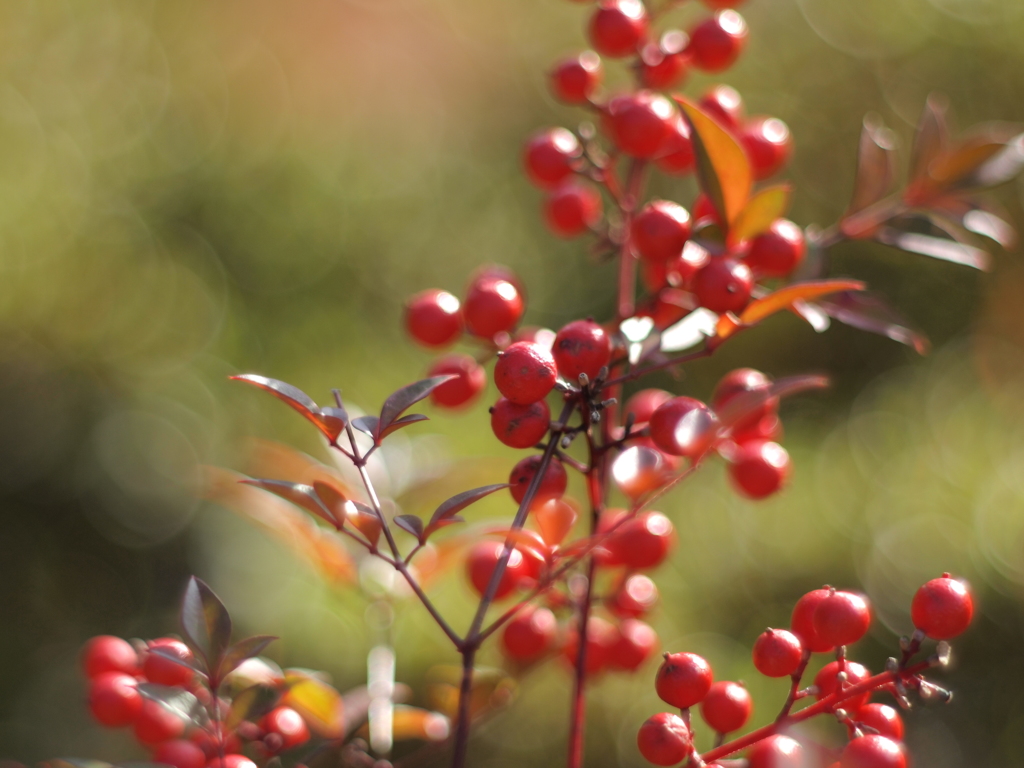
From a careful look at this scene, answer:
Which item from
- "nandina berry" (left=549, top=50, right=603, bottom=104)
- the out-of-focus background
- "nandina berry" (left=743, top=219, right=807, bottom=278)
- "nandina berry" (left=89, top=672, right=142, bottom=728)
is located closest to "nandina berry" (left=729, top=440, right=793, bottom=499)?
"nandina berry" (left=743, top=219, right=807, bottom=278)

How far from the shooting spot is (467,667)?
299 millimetres

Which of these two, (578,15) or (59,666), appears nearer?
(59,666)

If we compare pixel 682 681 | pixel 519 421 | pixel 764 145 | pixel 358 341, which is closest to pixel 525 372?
pixel 519 421

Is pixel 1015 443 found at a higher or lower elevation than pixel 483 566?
higher

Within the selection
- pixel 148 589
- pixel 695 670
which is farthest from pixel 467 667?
pixel 148 589

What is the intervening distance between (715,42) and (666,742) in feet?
1.09

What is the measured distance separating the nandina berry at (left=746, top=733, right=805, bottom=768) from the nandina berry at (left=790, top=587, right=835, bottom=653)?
0.04 m

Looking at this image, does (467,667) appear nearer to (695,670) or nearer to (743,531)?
(695,670)

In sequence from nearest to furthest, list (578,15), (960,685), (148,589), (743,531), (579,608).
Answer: (579,608)
(960,685)
(743,531)
(148,589)
(578,15)

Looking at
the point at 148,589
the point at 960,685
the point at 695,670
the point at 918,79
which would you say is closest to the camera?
the point at 695,670

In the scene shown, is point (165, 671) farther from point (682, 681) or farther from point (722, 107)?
point (722, 107)

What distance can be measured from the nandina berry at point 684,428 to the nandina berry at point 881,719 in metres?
0.11

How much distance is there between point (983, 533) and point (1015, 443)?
9.6 inches

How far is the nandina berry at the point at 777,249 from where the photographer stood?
349 mm
